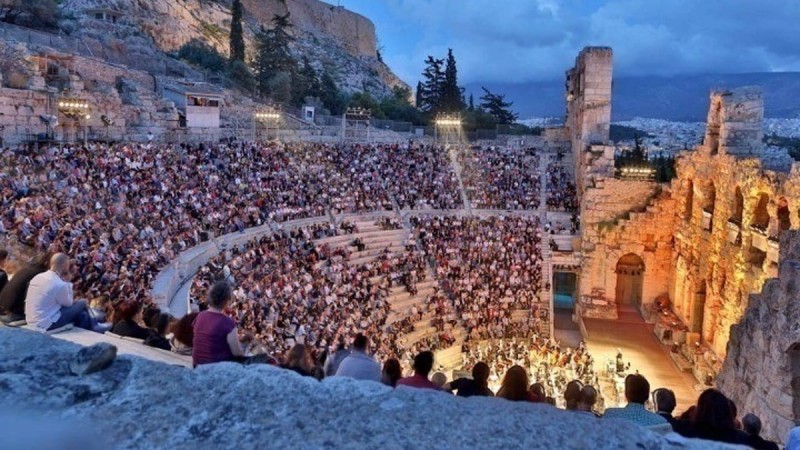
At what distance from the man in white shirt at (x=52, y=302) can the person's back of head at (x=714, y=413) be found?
226 inches

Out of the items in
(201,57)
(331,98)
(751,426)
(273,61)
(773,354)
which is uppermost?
(273,61)

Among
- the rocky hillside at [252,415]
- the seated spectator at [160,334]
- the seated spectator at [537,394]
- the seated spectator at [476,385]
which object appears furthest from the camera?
the seated spectator at [160,334]

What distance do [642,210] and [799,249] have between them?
15.6 meters

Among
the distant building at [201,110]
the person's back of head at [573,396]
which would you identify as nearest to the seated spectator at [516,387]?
→ the person's back of head at [573,396]

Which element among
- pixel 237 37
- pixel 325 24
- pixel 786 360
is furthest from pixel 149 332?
pixel 325 24

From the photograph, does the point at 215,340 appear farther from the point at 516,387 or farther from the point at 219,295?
the point at 516,387

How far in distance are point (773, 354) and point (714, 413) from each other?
37.6 ft

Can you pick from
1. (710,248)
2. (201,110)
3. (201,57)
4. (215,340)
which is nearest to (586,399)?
(215,340)

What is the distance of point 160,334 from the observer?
707cm

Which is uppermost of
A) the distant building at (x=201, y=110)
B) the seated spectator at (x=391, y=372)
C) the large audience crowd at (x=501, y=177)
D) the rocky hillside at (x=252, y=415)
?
the distant building at (x=201, y=110)

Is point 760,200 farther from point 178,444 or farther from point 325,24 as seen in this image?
point 325,24

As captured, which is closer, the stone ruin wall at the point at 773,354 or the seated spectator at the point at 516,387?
the seated spectator at the point at 516,387

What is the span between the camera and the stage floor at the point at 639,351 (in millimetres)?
21833

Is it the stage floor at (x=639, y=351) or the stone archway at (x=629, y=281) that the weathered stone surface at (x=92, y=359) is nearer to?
the stage floor at (x=639, y=351)
